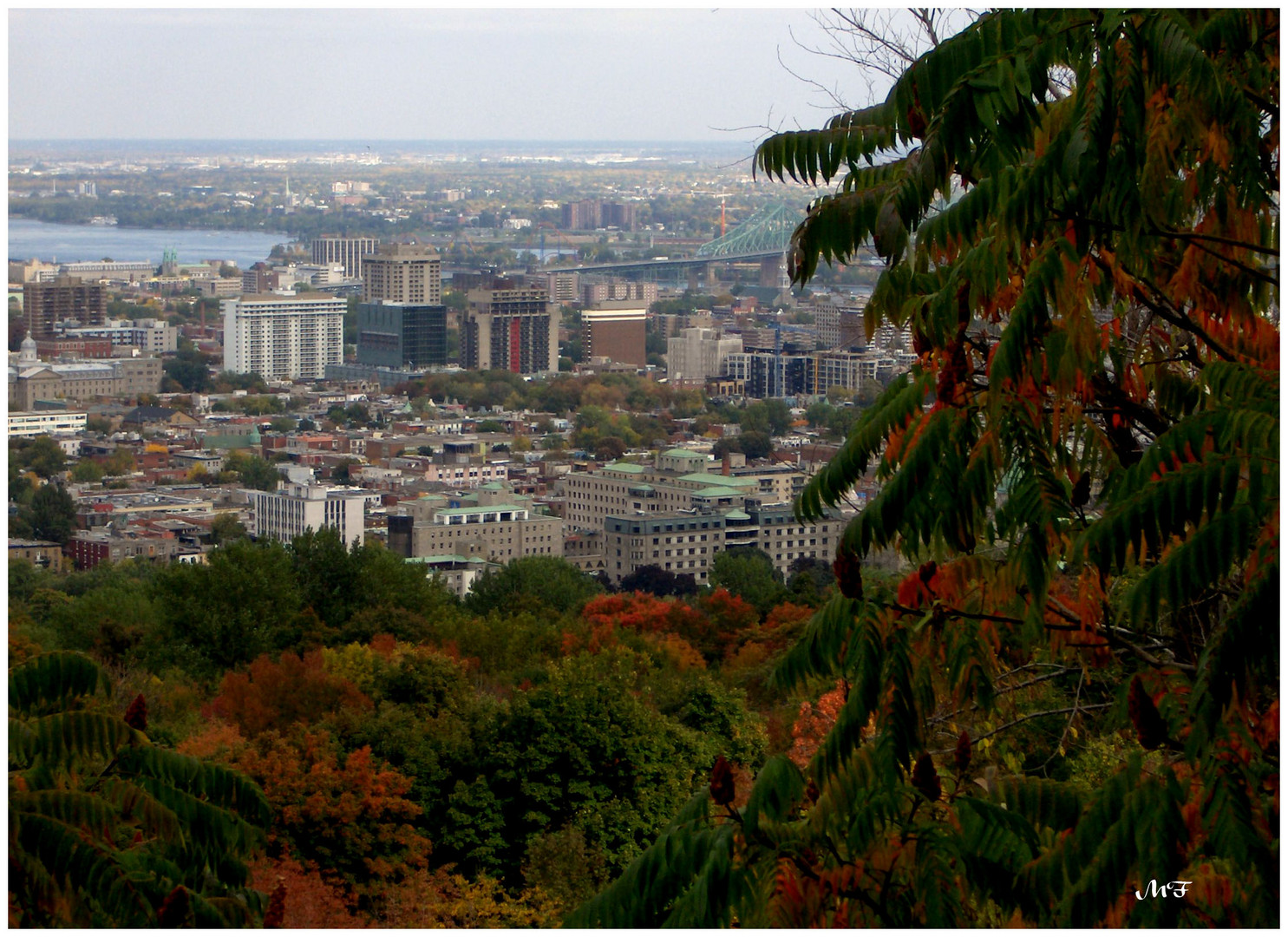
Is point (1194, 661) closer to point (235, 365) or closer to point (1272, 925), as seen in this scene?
point (1272, 925)

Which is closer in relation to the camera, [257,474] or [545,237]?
[257,474]

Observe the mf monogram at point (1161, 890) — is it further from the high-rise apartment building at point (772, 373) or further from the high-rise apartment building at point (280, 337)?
the high-rise apartment building at point (280, 337)

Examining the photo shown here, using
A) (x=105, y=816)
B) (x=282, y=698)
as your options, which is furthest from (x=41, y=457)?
(x=105, y=816)

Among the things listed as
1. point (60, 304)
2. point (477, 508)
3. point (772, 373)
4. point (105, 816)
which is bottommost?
point (477, 508)

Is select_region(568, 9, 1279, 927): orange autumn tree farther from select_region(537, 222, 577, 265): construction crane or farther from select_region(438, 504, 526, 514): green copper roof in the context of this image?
select_region(537, 222, 577, 265): construction crane

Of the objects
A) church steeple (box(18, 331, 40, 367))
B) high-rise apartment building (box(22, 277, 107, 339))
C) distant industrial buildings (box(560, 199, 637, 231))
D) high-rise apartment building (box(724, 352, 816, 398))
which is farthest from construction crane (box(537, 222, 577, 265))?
church steeple (box(18, 331, 40, 367))

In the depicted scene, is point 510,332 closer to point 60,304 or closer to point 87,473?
point 60,304

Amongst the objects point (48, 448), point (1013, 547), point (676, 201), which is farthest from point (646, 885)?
point (676, 201)
